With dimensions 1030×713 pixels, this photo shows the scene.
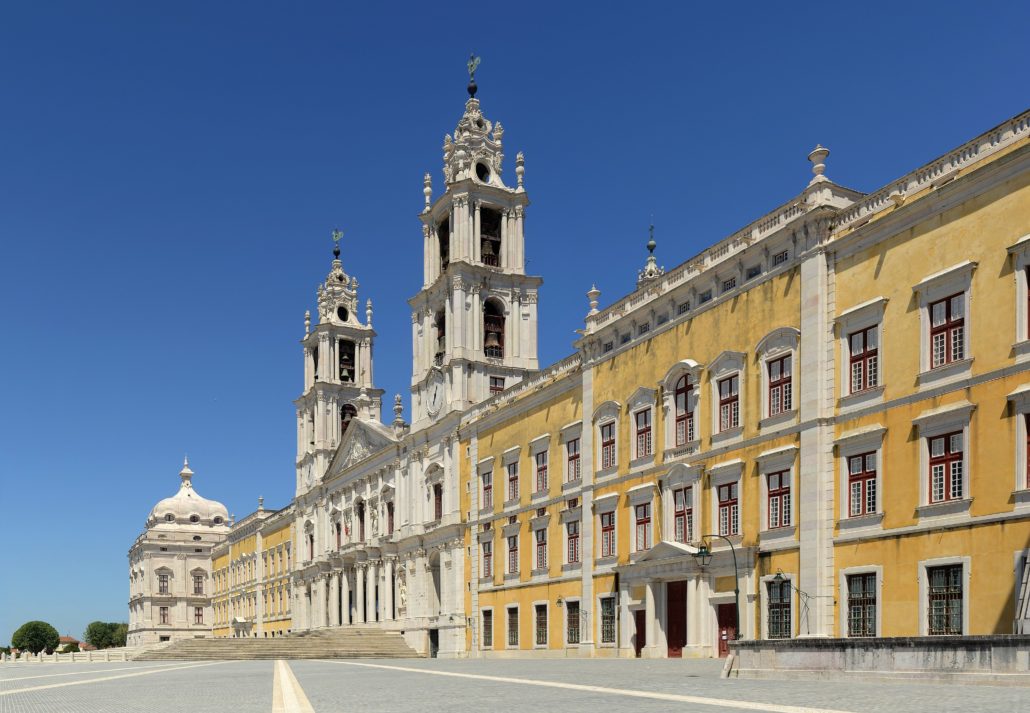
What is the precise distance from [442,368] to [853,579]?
3118 centimetres

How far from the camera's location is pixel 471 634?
5309 cm

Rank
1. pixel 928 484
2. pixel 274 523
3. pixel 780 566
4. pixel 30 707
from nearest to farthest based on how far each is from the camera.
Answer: pixel 30 707, pixel 928 484, pixel 780 566, pixel 274 523

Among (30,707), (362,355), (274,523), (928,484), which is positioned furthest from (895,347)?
(274,523)

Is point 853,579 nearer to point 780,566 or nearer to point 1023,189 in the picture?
point 780,566

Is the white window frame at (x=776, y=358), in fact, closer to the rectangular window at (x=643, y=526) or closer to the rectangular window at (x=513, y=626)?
the rectangular window at (x=643, y=526)

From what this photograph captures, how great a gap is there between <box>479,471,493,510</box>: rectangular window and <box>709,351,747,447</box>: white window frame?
1849 centimetres

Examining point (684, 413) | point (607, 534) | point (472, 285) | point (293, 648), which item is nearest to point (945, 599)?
point (684, 413)

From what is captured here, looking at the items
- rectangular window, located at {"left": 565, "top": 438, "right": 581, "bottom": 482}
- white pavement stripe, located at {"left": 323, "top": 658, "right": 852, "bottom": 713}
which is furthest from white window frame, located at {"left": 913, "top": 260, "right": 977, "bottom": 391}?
rectangular window, located at {"left": 565, "top": 438, "right": 581, "bottom": 482}

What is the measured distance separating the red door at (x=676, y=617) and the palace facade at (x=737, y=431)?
0.36ft

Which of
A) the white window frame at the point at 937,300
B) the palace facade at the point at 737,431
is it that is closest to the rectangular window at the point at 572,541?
the palace facade at the point at 737,431

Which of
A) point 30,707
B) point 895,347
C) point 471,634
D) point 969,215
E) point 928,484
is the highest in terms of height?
point 969,215

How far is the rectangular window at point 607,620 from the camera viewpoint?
4059 cm

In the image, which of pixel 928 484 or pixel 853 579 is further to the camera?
pixel 853 579

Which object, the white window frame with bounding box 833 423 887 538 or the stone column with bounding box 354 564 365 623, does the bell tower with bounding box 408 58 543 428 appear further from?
the white window frame with bounding box 833 423 887 538
